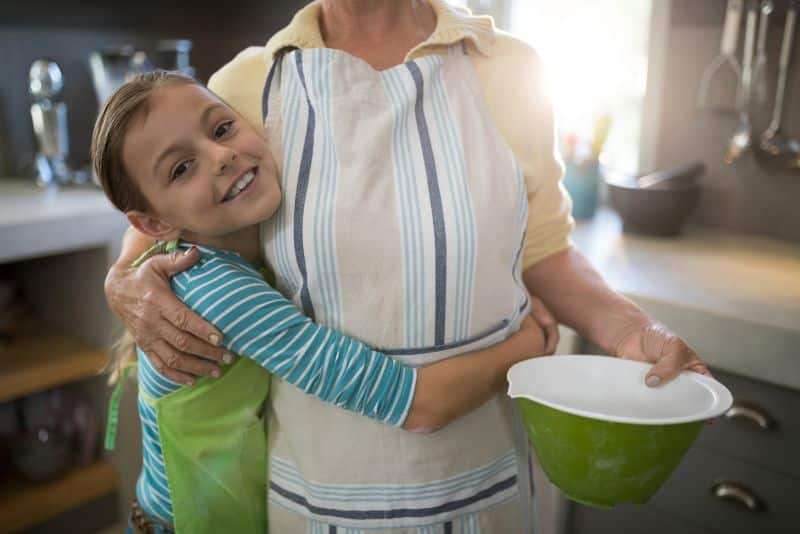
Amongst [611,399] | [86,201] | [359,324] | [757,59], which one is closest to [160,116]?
[359,324]

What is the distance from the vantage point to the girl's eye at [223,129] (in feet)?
2.61

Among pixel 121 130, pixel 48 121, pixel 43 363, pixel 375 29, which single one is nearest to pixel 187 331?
pixel 121 130

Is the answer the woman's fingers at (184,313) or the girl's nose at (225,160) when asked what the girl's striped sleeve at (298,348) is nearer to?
the woman's fingers at (184,313)

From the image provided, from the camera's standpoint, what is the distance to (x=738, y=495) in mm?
1224

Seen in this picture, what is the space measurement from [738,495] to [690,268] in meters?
0.45

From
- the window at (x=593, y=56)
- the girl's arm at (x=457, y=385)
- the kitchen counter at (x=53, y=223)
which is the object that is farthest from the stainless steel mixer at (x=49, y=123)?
the girl's arm at (x=457, y=385)

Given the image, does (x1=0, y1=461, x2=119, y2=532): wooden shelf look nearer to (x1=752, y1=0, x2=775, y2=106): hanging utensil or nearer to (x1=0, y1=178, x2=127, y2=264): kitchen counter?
(x1=0, y1=178, x2=127, y2=264): kitchen counter

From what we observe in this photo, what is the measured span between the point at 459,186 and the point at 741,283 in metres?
0.83

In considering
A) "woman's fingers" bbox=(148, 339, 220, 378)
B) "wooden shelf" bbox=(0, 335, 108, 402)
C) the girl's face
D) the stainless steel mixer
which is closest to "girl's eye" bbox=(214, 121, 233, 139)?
the girl's face

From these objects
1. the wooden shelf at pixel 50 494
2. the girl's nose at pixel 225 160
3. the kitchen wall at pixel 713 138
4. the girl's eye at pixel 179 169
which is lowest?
the wooden shelf at pixel 50 494

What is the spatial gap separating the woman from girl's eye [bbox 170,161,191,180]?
96 mm

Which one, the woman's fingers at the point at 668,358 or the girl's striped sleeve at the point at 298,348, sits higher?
the girl's striped sleeve at the point at 298,348

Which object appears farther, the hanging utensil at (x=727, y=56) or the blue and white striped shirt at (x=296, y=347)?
the hanging utensil at (x=727, y=56)

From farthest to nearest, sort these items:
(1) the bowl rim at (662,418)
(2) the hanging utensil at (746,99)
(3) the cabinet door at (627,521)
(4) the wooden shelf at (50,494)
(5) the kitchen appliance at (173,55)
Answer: (5) the kitchen appliance at (173,55) → (2) the hanging utensil at (746,99) → (4) the wooden shelf at (50,494) → (3) the cabinet door at (627,521) → (1) the bowl rim at (662,418)
